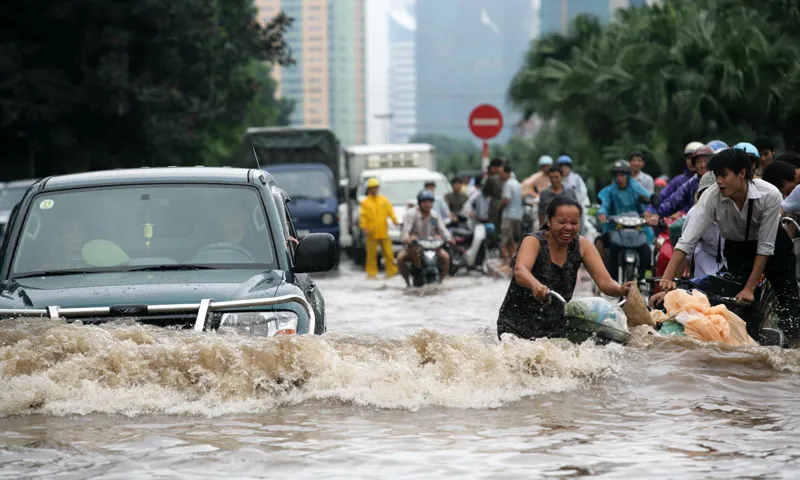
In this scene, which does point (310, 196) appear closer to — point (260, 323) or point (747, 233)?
point (747, 233)

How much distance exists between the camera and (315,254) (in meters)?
8.38

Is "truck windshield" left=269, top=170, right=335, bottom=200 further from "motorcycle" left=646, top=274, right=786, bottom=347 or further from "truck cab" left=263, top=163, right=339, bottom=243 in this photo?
"motorcycle" left=646, top=274, right=786, bottom=347

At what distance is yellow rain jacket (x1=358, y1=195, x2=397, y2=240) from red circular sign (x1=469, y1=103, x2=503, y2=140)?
3.95m

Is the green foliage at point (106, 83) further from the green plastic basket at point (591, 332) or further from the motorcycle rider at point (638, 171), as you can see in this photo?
the green plastic basket at point (591, 332)

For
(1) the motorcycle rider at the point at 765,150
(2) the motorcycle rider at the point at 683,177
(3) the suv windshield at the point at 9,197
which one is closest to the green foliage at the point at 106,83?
(3) the suv windshield at the point at 9,197

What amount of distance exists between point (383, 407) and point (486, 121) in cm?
2067

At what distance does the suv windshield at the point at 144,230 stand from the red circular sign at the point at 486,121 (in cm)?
1975

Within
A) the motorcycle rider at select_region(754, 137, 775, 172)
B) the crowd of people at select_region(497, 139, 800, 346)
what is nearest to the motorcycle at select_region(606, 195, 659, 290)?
the motorcycle rider at select_region(754, 137, 775, 172)

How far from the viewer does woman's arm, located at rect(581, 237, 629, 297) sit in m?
9.04

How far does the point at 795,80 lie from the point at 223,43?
67.2ft

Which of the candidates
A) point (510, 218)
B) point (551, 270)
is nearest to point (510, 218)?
point (510, 218)

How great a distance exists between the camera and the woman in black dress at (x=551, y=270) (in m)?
9.14

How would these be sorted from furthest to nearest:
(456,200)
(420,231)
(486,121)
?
1. (486,121)
2. (456,200)
3. (420,231)

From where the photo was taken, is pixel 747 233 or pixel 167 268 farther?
pixel 747 233
